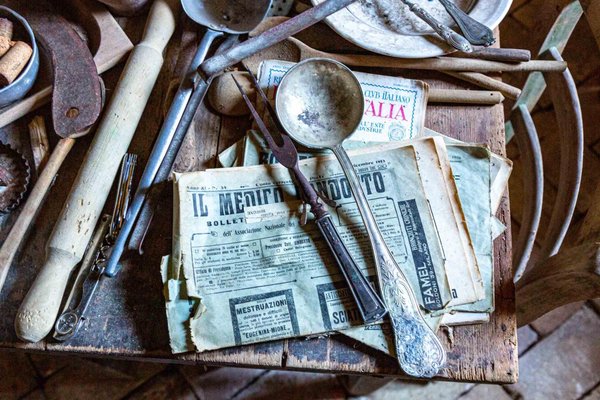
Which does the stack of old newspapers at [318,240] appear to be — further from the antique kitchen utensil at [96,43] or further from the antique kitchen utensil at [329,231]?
the antique kitchen utensil at [96,43]

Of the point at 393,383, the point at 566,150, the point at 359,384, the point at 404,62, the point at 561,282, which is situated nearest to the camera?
the point at 561,282

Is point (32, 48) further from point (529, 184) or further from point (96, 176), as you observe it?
point (529, 184)

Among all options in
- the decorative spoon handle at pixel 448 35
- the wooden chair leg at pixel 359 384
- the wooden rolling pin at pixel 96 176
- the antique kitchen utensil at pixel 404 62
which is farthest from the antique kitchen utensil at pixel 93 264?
the wooden chair leg at pixel 359 384

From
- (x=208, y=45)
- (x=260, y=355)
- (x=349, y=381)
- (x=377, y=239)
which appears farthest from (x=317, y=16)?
(x=349, y=381)

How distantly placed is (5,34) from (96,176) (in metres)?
→ 0.19

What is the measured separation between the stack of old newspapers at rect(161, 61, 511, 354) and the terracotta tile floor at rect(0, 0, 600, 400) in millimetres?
446

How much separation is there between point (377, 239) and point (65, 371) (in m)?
0.75

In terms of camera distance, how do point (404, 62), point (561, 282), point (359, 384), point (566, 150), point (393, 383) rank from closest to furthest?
point (561, 282)
point (404, 62)
point (566, 150)
point (359, 384)
point (393, 383)

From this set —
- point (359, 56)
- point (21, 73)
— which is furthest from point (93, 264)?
point (359, 56)

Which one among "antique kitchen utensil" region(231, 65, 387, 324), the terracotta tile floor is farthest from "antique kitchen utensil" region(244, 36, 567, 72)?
the terracotta tile floor

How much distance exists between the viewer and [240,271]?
0.55 meters

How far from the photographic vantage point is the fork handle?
0.53 metres

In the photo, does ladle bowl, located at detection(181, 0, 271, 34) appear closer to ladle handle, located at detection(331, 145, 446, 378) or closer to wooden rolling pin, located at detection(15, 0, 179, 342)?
wooden rolling pin, located at detection(15, 0, 179, 342)

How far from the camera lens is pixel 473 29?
2.04 feet
